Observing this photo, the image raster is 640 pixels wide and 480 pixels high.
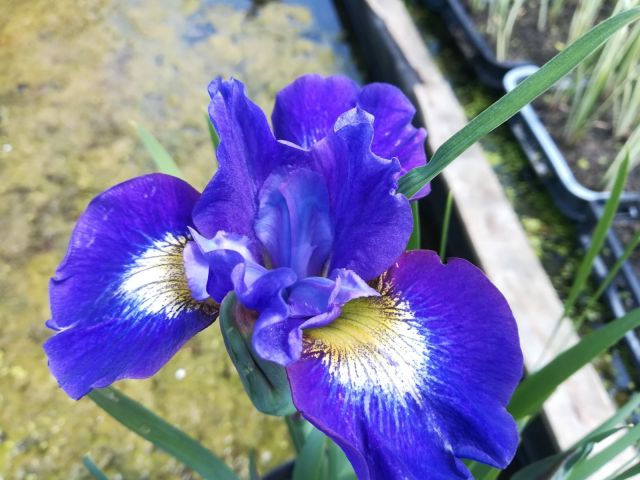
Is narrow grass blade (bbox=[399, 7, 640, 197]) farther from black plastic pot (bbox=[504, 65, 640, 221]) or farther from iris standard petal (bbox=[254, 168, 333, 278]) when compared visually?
black plastic pot (bbox=[504, 65, 640, 221])

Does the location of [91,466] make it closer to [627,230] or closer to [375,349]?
[375,349]

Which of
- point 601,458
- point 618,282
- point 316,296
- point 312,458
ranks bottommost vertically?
point 618,282

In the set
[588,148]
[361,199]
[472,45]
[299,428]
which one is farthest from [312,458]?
[472,45]

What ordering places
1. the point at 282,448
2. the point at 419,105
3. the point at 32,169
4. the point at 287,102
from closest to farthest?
the point at 287,102
the point at 282,448
the point at 419,105
the point at 32,169

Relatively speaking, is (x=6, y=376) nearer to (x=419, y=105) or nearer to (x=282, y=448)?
(x=282, y=448)

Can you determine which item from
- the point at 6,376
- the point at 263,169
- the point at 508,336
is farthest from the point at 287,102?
the point at 6,376

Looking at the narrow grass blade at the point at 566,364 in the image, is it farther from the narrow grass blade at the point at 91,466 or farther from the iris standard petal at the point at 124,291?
the narrow grass blade at the point at 91,466

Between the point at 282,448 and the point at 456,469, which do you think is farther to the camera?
the point at 282,448
